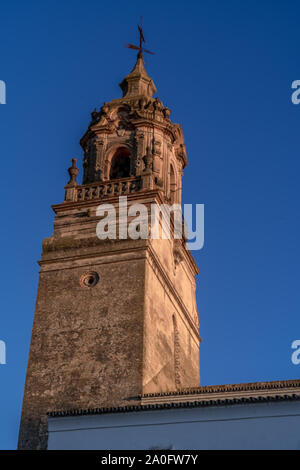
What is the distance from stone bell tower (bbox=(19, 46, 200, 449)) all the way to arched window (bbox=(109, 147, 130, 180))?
4 centimetres

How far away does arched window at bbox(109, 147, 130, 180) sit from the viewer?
26.9m

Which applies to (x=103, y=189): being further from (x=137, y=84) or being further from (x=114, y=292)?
(x=137, y=84)

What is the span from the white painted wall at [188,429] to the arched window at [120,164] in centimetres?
1059

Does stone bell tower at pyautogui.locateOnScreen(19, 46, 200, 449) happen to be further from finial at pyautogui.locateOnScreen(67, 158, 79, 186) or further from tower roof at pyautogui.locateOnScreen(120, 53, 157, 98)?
tower roof at pyautogui.locateOnScreen(120, 53, 157, 98)

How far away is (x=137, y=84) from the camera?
29500 millimetres

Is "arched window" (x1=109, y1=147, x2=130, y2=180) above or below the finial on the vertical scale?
above

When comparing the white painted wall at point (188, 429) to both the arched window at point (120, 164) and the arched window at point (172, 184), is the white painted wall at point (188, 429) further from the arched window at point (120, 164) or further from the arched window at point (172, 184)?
the arched window at point (120, 164)

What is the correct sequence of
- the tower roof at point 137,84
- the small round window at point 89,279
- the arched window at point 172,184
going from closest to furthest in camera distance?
the small round window at point 89,279, the arched window at point 172,184, the tower roof at point 137,84

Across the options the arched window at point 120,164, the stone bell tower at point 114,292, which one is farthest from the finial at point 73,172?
the arched window at point 120,164

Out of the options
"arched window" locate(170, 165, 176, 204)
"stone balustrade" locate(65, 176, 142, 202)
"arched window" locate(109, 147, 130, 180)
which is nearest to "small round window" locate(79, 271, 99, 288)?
"stone balustrade" locate(65, 176, 142, 202)

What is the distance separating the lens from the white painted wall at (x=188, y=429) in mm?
17828
